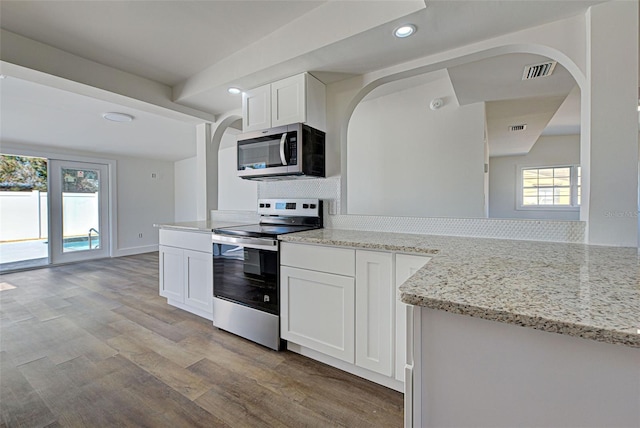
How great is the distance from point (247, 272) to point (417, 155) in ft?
8.16

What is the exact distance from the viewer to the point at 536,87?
265 centimetres

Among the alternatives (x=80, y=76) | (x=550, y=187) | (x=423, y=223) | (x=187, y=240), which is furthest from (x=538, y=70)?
(x=550, y=187)

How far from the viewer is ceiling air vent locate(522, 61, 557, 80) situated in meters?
2.21

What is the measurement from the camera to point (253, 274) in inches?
87.5

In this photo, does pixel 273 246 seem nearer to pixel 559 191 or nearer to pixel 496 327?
pixel 496 327

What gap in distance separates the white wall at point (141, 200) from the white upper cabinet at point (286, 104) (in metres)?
4.93

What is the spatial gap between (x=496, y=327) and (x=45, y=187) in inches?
273

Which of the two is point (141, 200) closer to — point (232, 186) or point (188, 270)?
point (232, 186)

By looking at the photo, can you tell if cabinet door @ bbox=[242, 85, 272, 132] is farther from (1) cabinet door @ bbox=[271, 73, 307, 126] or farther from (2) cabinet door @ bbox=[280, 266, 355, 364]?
(2) cabinet door @ bbox=[280, 266, 355, 364]

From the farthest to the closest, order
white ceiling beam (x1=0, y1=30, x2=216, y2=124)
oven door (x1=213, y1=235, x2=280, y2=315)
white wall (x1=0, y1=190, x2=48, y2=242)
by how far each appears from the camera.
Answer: white wall (x1=0, y1=190, x2=48, y2=242)
oven door (x1=213, y1=235, x2=280, y2=315)
white ceiling beam (x1=0, y1=30, x2=216, y2=124)

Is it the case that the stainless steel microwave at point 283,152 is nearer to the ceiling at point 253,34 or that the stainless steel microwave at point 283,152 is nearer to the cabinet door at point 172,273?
the ceiling at point 253,34

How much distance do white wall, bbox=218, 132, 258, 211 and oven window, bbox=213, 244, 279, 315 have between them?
3555 mm

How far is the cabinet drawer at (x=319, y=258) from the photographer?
1750 millimetres

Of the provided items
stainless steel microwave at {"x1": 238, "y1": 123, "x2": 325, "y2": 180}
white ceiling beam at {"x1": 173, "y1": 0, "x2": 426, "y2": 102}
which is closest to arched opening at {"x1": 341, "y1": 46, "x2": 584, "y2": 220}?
stainless steel microwave at {"x1": 238, "y1": 123, "x2": 325, "y2": 180}
